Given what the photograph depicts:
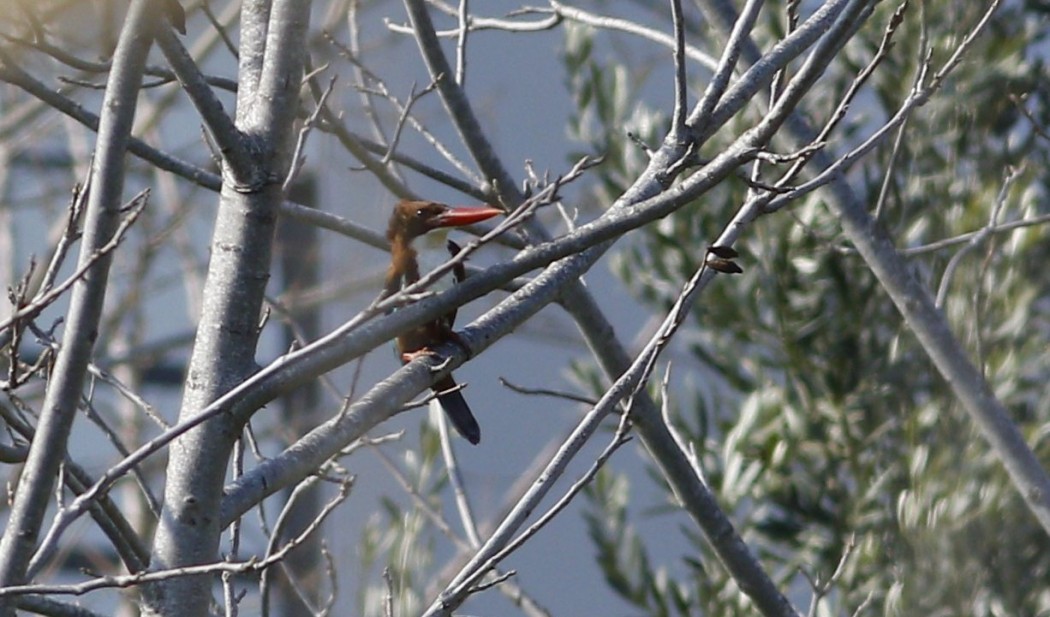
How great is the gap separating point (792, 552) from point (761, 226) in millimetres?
1088

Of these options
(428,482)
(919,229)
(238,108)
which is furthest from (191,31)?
(238,108)

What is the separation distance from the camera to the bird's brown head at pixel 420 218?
3.04m

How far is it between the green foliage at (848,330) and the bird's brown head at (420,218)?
171 centimetres

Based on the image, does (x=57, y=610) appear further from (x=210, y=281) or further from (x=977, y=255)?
(x=977, y=255)

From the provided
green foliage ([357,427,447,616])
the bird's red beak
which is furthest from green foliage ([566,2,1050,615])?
the bird's red beak

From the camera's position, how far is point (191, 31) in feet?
27.7

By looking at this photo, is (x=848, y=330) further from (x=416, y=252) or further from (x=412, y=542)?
(x=416, y=252)

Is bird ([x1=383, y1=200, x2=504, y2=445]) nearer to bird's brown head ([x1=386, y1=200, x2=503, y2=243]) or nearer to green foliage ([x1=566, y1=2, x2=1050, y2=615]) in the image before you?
bird's brown head ([x1=386, y1=200, x2=503, y2=243])

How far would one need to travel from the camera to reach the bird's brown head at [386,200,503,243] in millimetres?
3035

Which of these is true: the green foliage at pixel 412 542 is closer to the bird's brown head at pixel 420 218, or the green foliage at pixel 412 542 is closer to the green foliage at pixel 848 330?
the green foliage at pixel 848 330

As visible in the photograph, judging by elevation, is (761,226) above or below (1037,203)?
above

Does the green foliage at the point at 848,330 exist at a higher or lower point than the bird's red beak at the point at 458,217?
lower

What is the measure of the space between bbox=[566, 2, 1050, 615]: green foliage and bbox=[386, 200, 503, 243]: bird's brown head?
1710mm

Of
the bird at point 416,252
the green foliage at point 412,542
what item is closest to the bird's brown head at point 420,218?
the bird at point 416,252
